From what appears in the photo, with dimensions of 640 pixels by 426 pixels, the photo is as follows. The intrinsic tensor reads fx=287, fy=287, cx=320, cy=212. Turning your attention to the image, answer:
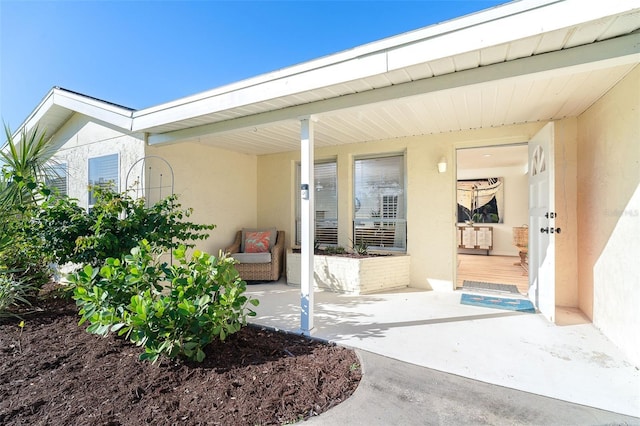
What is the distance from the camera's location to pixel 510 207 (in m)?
8.70

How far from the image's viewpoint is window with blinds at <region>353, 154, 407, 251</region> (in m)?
5.13

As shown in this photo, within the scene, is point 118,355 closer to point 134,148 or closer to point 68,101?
point 134,148

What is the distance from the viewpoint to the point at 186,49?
19.1 feet

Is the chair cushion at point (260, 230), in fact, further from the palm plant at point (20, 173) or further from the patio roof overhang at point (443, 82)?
the palm plant at point (20, 173)

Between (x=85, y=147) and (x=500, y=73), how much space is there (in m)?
6.74

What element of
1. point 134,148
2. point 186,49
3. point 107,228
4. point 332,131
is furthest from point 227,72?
point 107,228

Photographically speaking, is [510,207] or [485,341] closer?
[485,341]

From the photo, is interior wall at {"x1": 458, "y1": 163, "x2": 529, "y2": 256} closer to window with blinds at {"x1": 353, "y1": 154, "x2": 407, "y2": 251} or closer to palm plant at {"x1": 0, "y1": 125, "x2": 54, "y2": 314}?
window with blinds at {"x1": 353, "y1": 154, "x2": 407, "y2": 251}

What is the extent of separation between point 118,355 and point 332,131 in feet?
12.4

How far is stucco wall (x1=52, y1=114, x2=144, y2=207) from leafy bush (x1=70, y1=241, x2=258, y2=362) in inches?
115

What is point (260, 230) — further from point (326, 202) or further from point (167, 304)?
point (167, 304)

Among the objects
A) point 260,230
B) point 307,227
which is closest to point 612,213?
point 307,227

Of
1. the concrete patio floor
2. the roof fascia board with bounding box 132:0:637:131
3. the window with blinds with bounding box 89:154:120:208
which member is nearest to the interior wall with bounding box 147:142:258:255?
the window with blinds with bounding box 89:154:120:208

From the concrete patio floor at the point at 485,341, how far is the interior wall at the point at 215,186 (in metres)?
2.17
